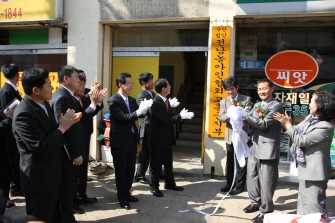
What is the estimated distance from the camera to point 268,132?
13.2ft

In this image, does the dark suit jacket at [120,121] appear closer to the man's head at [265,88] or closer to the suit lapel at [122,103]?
the suit lapel at [122,103]

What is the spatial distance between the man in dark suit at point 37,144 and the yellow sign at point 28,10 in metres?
3.93

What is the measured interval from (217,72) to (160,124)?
175 centimetres

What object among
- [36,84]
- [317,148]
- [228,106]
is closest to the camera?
[36,84]

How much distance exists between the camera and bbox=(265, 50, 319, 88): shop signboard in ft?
19.1

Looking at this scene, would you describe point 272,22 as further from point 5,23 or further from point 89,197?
point 5,23

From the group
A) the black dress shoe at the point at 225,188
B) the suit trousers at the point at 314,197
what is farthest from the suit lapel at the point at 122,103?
the suit trousers at the point at 314,197

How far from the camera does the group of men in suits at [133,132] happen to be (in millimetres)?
4305

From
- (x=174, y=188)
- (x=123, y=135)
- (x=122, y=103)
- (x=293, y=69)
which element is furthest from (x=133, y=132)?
(x=293, y=69)

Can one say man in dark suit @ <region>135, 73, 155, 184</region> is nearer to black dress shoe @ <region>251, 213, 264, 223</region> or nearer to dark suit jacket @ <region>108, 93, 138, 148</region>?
dark suit jacket @ <region>108, 93, 138, 148</region>

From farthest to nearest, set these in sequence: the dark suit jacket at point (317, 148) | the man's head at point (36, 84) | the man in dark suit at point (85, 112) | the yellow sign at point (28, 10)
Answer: the yellow sign at point (28, 10), the man in dark suit at point (85, 112), the dark suit jacket at point (317, 148), the man's head at point (36, 84)

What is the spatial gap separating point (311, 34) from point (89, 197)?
536cm

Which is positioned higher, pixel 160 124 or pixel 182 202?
pixel 160 124

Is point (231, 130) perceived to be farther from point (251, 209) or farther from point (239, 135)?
point (251, 209)
